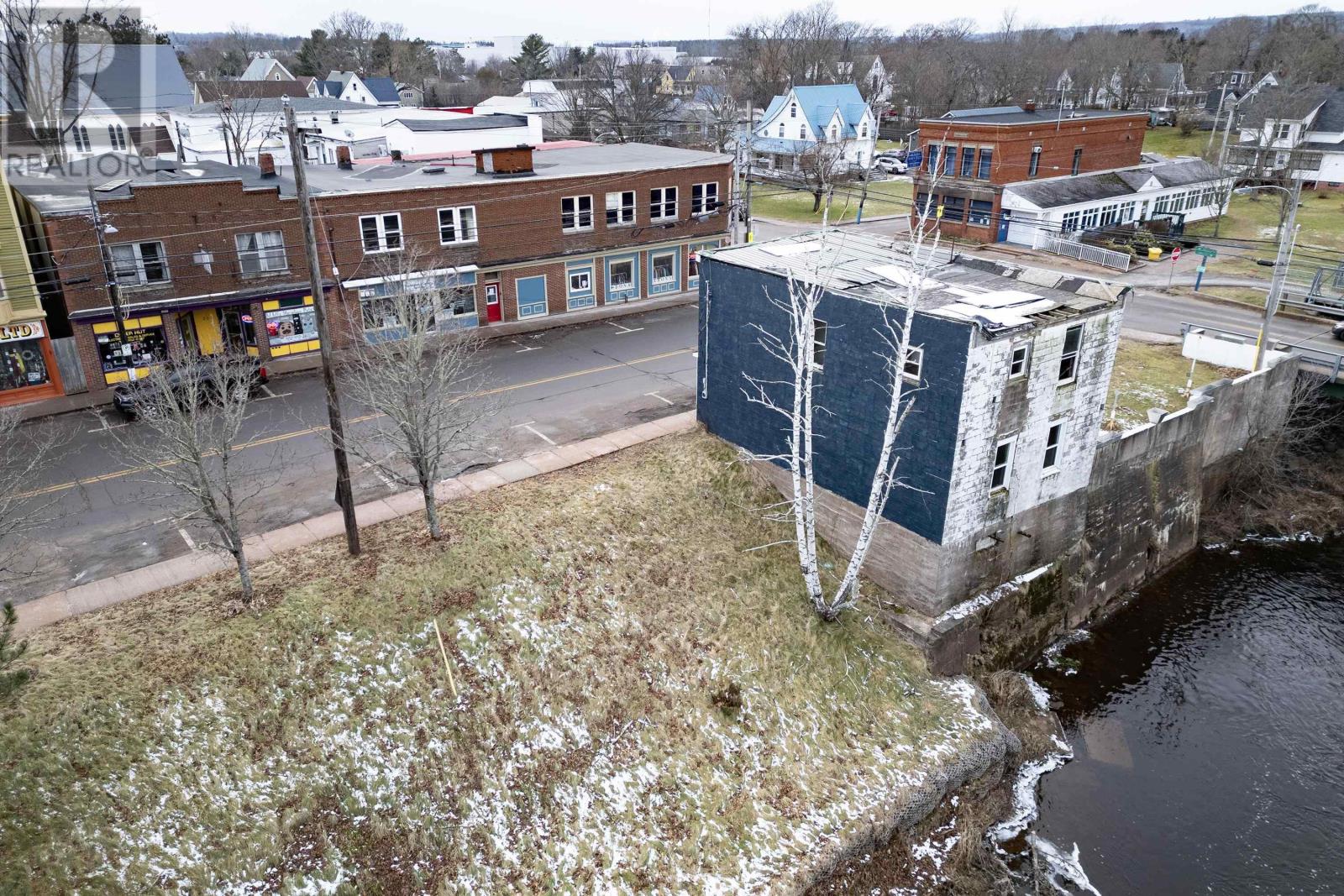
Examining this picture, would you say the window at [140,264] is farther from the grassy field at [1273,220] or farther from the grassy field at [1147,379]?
the grassy field at [1273,220]

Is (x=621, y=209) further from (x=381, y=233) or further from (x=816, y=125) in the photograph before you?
(x=816, y=125)

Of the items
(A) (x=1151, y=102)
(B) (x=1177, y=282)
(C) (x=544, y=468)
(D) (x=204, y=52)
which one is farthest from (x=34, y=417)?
(D) (x=204, y=52)

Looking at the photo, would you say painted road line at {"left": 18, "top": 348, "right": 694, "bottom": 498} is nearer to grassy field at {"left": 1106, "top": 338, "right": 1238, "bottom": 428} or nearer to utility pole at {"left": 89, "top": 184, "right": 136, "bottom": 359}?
utility pole at {"left": 89, "top": 184, "right": 136, "bottom": 359}

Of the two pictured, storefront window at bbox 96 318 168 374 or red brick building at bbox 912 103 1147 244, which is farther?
red brick building at bbox 912 103 1147 244

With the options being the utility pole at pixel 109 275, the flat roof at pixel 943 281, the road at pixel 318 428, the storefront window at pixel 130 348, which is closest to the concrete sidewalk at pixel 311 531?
the road at pixel 318 428

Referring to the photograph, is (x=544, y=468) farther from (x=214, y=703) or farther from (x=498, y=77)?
(x=498, y=77)

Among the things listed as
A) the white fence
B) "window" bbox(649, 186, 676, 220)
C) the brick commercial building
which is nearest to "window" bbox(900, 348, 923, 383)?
the brick commercial building

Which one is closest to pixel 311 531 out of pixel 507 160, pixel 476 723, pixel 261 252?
pixel 476 723
